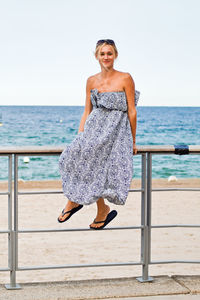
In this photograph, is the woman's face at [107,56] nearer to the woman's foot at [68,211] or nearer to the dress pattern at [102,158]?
the dress pattern at [102,158]

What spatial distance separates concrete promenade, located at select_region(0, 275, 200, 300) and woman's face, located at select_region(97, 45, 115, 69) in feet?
4.39

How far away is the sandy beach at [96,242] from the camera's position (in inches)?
229

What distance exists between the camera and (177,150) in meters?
3.90

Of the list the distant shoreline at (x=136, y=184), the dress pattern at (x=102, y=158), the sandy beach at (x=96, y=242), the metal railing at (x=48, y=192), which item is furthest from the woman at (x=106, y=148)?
the distant shoreline at (x=136, y=184)

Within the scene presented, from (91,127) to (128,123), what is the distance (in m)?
0.22

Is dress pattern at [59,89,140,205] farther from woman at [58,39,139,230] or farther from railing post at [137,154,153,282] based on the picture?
railing post at [137,154,153,282]

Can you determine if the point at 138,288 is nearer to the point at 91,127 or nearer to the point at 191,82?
the point at 91,127

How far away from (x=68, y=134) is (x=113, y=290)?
32.4 metres

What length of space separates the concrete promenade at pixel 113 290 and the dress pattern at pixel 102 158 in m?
0.56

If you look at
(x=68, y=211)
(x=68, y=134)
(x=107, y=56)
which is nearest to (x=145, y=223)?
(x=68, y=211)

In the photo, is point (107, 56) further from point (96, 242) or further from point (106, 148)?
point (96, 242)

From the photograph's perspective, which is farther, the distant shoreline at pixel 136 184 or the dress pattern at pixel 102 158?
the distant shoreline at pixel 136 184

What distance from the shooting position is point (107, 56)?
3617 millimetres

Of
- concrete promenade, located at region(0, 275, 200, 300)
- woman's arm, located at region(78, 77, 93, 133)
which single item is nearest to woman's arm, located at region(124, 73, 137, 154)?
woman's arm, located at region(78, 77, 93, 133)
